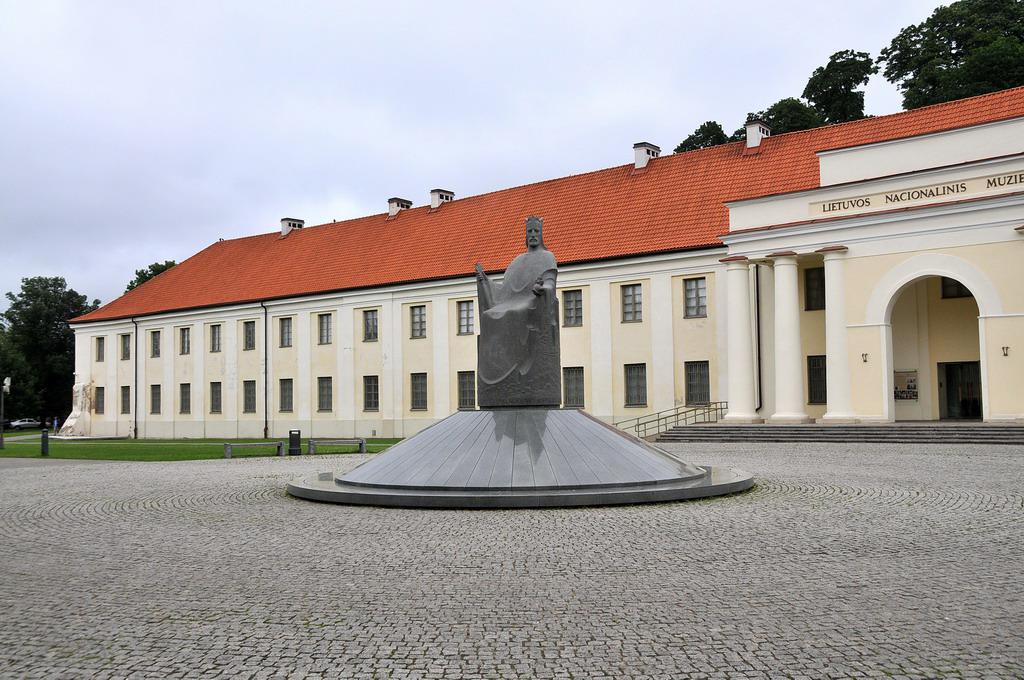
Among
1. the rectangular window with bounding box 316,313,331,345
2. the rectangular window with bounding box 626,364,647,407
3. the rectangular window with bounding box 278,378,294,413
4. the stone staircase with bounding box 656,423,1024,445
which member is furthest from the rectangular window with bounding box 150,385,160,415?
the stone staircase with bounding box 656,423,1024,445

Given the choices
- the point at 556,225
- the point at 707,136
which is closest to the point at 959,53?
the point at 707,136

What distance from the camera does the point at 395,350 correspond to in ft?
149

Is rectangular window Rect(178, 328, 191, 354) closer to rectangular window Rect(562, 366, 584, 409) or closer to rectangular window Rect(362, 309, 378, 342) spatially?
rectangular window Rect(362, 309, 378, 342)

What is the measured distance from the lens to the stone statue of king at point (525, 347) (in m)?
15.3

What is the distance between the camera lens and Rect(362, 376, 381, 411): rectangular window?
45938 mm

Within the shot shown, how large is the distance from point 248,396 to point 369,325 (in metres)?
8.91

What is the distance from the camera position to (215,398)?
172 feet

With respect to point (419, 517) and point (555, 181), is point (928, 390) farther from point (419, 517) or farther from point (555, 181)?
point (419, 517)

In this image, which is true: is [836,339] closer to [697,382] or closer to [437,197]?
[697,382]

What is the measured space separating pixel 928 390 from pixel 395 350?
23442 millimetres

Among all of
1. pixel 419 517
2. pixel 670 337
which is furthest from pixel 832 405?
pixel 419 517

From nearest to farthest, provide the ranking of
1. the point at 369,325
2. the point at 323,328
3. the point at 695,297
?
the point at 695,297 < the point at 369,325 < the point at 323,328

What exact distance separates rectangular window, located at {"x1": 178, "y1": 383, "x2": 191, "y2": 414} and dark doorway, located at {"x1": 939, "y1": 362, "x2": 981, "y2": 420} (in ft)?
127

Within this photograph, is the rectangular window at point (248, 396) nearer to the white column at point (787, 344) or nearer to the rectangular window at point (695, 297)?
the rectangular window at point (695, 297)
